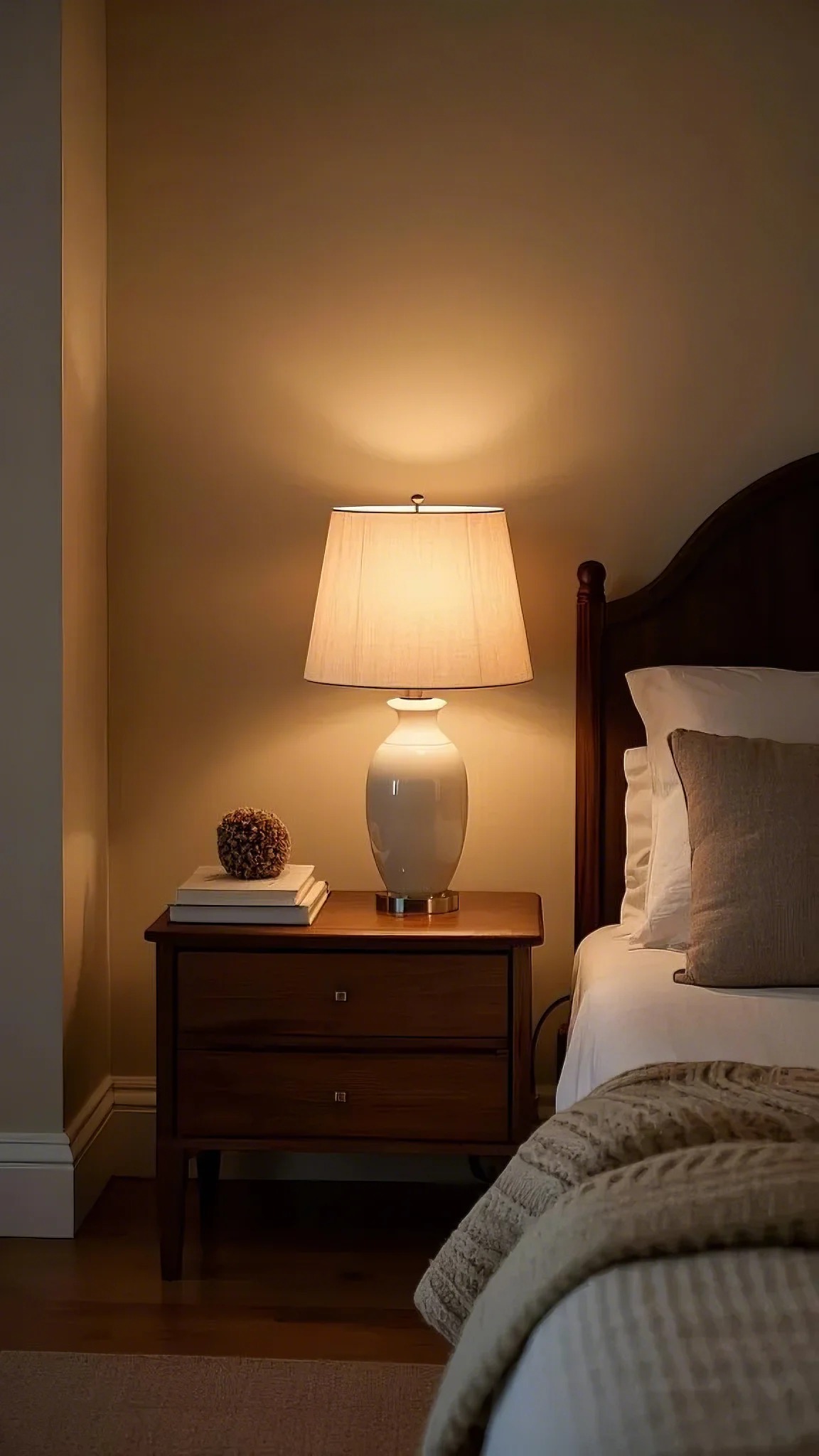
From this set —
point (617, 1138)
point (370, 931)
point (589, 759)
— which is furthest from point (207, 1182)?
point (617, 1138)

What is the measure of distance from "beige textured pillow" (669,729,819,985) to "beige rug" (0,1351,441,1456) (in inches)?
32.3

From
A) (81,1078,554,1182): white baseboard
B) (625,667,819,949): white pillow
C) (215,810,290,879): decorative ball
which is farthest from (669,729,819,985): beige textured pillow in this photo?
(81,1078,554,1182): white baseboard

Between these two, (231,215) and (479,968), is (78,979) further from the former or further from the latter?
(231,215)

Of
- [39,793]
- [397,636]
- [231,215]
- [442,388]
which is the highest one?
[231,215]

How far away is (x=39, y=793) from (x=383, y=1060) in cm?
84

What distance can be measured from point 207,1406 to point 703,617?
1716mm

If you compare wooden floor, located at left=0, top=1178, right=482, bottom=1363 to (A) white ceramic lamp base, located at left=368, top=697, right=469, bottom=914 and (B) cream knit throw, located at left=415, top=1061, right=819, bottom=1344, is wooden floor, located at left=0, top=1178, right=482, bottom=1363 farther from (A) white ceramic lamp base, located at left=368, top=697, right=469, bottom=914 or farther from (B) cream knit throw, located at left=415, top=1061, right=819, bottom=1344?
(B) cream knit throw, located at left=415, top=1061, right=819, bottom=1344

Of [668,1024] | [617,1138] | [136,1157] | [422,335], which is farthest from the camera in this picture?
[136,1157]

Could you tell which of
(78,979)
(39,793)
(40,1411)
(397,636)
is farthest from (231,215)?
(40,1411)

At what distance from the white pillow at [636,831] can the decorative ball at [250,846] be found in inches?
26.5

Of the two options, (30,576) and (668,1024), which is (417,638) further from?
(668,1024)

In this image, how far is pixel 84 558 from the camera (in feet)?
9.66

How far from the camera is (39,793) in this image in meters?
2.82

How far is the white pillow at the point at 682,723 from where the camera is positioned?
102 inches
